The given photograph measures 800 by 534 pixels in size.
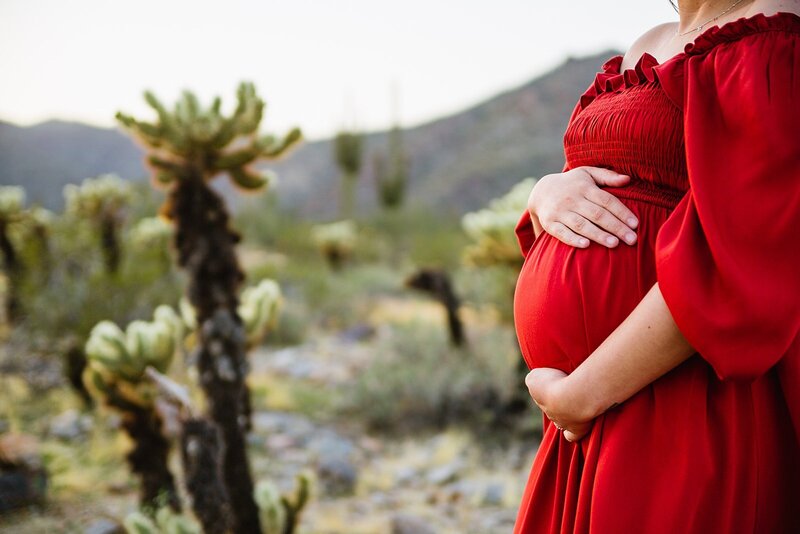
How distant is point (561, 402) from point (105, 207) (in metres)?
8.88

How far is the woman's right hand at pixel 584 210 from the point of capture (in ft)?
4.01

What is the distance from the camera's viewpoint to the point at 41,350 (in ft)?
21.6

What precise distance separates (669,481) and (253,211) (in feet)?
56.9

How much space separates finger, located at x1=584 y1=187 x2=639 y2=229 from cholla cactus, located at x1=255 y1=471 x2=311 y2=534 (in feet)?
8.47

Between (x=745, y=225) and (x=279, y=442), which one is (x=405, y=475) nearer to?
(x=279, y=442)

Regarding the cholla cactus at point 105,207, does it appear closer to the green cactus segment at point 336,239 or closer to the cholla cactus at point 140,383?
the green cactus segment at point 336,239

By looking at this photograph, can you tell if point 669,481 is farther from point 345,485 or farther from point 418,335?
point 418,335

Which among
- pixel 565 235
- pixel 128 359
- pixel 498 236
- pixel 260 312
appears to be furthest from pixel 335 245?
pixel 565 235

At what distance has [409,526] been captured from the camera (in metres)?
3.53

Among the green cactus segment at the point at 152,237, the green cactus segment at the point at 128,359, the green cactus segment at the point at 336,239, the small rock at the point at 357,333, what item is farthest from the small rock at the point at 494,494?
the green cactus segment at the point at 336,239

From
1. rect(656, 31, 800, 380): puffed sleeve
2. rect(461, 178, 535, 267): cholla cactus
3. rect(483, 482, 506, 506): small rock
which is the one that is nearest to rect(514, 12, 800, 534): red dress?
rect(656, 31, 800, 380): puffed sleeve

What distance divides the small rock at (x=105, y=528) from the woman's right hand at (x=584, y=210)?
3.42 m

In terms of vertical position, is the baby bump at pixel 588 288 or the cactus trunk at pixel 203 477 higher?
the baby bump at pixel 588 288

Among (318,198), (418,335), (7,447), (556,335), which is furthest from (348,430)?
(318,198)
